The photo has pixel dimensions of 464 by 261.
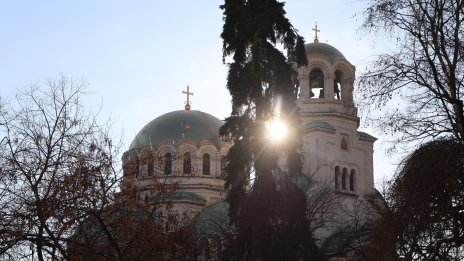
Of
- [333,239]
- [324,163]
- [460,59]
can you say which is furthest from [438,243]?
[324,163]

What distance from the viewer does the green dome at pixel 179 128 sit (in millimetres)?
52594

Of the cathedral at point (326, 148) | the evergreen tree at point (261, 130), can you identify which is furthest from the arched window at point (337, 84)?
the evergreen tree at point (261, 130)

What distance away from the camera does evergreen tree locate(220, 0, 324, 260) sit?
2284 centimetres

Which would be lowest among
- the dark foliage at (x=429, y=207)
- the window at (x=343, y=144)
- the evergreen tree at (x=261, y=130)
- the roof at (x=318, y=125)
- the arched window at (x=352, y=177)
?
the dark foliage at (x=429, y=207)

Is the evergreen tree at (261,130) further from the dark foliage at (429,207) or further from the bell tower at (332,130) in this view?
the bell tower at (332,130)

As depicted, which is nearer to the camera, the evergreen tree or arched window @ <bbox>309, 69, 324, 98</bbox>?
the evergreen tree

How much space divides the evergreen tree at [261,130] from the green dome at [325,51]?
22475mm

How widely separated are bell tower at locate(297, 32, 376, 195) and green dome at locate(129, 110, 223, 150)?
8009 mm

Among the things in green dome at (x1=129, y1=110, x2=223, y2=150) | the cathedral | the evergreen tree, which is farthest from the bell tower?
the evergreen tree

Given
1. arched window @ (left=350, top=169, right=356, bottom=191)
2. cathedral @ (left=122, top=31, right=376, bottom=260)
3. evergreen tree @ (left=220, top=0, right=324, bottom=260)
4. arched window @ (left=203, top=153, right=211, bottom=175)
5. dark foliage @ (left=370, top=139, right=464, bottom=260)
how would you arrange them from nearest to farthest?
dark foliage @ (left=370, top=139, right=464, bottom=260), evergreen tree @ (left=220, top=0, right=324, bottom=260), cathedral @ (left=122, top=31, right=376, bottom=260), arched window @ (left=350, top=169, right=356, bottom=191), arched window @ (left=203, top=153, right=211, bottom=175)

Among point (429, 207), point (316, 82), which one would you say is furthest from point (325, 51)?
point (429, 207)

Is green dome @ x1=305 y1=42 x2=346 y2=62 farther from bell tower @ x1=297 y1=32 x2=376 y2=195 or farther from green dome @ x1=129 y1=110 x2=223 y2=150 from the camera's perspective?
green dome @ x1=129 y1=110 x2=223 y2=150

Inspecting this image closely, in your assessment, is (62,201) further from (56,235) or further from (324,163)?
(324,163)

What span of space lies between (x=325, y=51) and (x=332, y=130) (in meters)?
4.64
